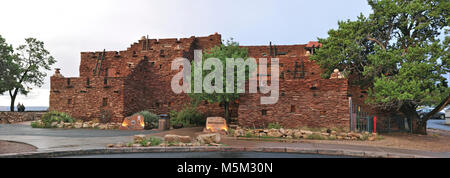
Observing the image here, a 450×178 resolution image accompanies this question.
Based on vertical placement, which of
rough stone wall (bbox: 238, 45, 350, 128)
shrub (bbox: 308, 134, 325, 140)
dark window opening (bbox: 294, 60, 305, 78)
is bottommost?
shrub (bbox: 308, 134, 325, 140)

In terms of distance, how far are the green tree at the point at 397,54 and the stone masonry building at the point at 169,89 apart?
2.07 m

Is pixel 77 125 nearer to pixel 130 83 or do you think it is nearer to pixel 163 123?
pixel 130 83

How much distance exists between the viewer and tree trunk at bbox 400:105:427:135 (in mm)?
17797

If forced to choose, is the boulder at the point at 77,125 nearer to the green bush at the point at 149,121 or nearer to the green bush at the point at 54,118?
the green bush at the point at 54,118

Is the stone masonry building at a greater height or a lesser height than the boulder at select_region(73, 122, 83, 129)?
greater

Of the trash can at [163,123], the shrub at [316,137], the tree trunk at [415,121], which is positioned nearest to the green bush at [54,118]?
the trash can at [163,123]

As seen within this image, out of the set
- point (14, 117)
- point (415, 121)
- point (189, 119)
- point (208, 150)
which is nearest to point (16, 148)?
point (208, 150)

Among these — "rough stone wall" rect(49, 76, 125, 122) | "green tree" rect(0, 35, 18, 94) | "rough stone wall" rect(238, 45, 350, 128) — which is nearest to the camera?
"rough stone wall" rect(238, 45, 350, 128)

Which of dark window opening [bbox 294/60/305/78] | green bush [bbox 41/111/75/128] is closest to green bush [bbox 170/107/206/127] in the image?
green bush [bbox 41/111/75/128]

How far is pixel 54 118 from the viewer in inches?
835

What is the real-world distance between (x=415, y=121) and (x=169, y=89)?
68.0 feet

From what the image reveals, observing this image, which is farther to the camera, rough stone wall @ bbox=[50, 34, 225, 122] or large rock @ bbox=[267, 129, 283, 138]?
rough stone wall @ bbox=[50, 34, 225, 122]

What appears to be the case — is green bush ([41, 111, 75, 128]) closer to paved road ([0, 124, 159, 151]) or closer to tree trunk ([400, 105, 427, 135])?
paved road ([0, 124, 159, 151])

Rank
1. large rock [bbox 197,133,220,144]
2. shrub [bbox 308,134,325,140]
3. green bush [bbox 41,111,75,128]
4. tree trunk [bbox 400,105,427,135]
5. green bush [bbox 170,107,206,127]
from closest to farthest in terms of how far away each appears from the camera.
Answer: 1. large rock [bbox 197,133,220,144]
2. shrub [bbox 308,134,325,140]
3. tree trunk [bbox 400,105,427,135]
4. green bush [bbox 41,111,75,128]
5. green bush [bbox 170,107,206,127]
